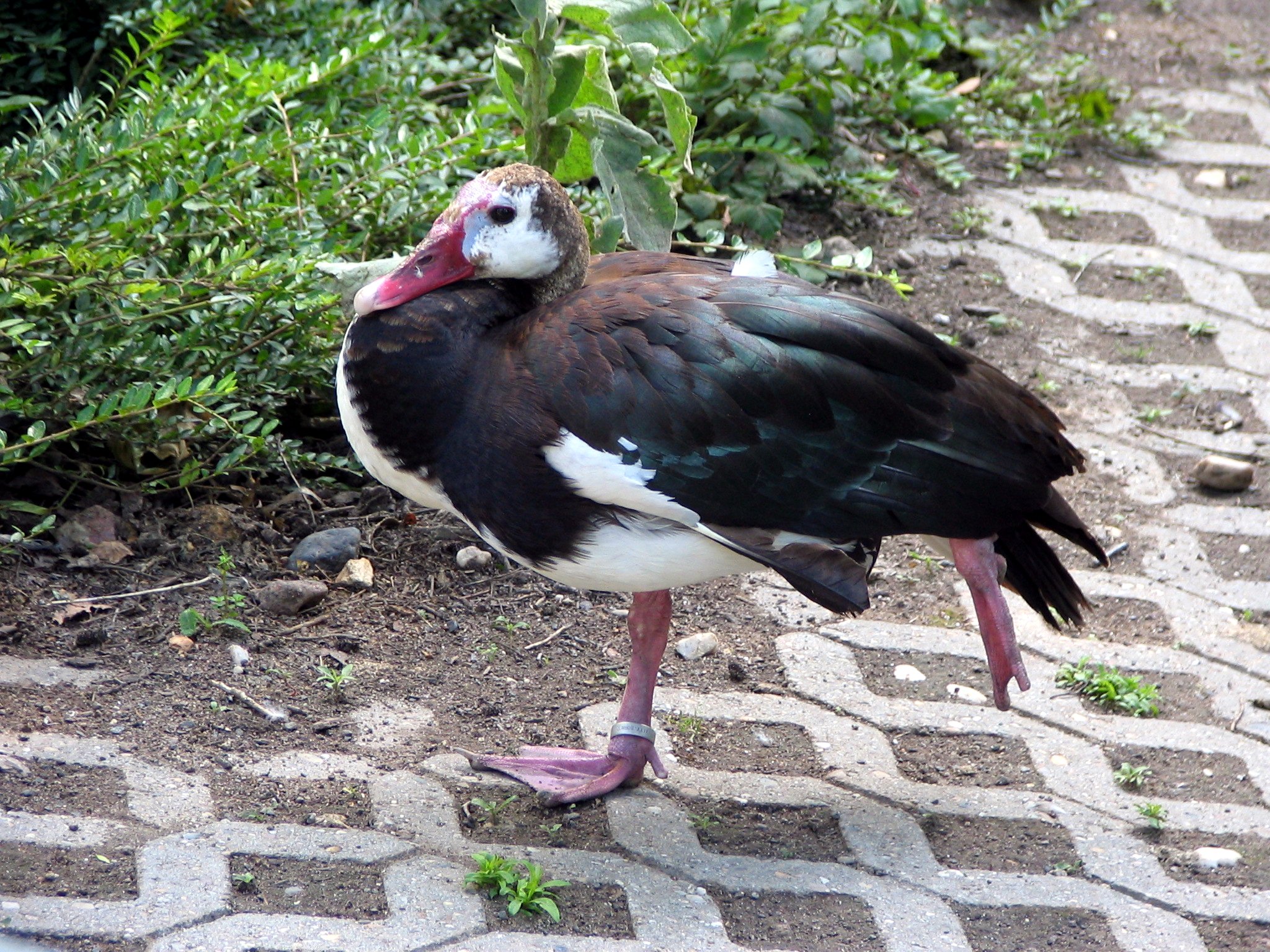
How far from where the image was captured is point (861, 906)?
8.28 feet

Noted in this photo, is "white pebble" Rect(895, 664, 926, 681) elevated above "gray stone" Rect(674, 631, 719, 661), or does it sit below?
above

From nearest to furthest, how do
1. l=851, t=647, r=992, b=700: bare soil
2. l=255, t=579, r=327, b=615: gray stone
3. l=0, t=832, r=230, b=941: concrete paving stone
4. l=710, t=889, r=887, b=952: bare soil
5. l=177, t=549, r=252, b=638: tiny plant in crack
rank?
l=0, t=832, r=230, b=941: concrete paving stone → l=710, t=889, r=887, b=952: bare soil → l=177, t=549, r=252, b=638: tiny plant in crack → l=255, t=579, r=327, b=615: gray stone → l=851, t=647, r=992, b=700: bare soil

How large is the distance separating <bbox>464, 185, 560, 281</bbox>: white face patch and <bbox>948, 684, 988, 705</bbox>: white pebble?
1.40 m

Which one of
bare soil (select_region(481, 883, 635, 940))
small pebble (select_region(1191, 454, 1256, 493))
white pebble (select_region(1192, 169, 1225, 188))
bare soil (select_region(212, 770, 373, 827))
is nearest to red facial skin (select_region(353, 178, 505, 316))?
bare soil (select_region(212, 770, 373, 827))

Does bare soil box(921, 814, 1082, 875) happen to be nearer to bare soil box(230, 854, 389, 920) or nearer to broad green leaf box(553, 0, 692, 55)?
bare soil box(230, 854, 389, 920)

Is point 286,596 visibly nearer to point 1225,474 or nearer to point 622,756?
point 622,756

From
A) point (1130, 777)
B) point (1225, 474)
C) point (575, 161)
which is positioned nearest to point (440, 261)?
point (575, 161)

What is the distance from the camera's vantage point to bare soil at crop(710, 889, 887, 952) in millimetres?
2402

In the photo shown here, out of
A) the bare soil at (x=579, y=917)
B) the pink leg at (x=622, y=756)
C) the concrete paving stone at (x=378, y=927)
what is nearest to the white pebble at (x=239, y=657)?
the pink leg at (x=622, y=756)

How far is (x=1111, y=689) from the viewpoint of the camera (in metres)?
3.22

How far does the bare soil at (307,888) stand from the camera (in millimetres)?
2295

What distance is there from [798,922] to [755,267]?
128 centimetres

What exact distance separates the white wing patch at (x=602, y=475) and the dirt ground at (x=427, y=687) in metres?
0.66

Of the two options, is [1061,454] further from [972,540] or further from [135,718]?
[135,718]
